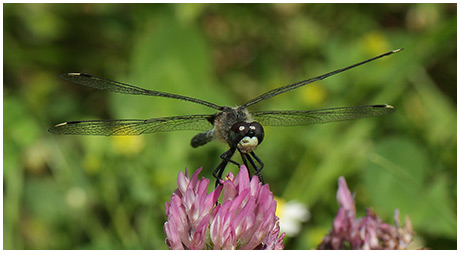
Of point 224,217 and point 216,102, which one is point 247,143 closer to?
point 224,217

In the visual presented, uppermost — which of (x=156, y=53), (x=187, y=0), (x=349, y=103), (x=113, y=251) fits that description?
(x=187, y=0)

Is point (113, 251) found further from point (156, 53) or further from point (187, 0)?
point (187, 0)

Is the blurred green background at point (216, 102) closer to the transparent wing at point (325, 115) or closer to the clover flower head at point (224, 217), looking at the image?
the transparent wing at point (325, 115)

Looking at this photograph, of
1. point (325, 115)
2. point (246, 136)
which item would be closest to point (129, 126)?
point (246, 136)

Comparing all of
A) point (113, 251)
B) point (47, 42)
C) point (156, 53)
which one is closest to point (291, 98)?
point (156, 53)

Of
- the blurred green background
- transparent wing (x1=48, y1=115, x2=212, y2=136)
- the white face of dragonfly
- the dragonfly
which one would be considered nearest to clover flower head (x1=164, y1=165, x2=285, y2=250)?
the dragonfly

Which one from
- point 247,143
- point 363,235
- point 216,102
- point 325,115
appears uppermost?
point 216,102
